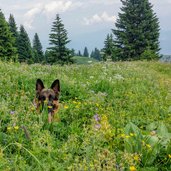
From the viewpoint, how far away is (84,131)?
5836 millimetres

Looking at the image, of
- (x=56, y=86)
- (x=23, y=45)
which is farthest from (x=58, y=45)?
(x=56, y=86)

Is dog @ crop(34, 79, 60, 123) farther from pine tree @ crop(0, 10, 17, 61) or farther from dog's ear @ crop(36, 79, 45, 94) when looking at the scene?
pine tree @ crop(0, 10, 17, 61)

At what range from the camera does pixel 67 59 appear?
78062 mm

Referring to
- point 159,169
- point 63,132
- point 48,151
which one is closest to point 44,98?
point 63,132

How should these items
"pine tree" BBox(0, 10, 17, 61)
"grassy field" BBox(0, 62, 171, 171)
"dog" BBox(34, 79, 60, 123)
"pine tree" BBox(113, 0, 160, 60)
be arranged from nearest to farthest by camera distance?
"grassy field" BBox(0, 62, 171, 171)
"dog" BBox(34, 79, 60, 123)
"pine tree" BBox(113, 0, 160, 60)
"pine tree" BBox(0, 10, 17, 61)

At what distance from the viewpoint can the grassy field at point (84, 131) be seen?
4.50 metres

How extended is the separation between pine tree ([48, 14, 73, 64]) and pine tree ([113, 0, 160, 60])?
16.9 m

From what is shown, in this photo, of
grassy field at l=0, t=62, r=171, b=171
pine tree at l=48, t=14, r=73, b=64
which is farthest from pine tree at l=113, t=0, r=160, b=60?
grassy field at l=0, t=62, r=171, b=171

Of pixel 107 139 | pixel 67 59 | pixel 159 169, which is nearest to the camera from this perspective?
pixel 159 169

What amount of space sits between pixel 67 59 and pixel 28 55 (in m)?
14.9

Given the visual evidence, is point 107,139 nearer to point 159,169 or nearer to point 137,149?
point 137,149

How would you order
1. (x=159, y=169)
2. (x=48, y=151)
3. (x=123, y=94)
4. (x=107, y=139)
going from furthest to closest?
1. (x=123, y=94)
2. (x=107, y=139)
3. (x=159, y=169)
4. (x=48, y=151)

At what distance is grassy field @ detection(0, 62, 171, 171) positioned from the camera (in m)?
4.50

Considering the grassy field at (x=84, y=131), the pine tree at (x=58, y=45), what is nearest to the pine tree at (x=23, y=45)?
the pine tree at (x=58, y=45)
